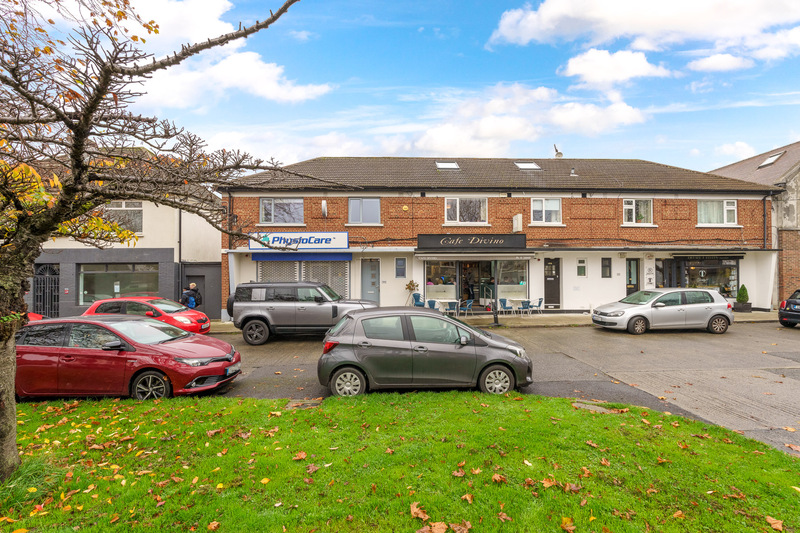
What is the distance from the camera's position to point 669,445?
4027 millimetres

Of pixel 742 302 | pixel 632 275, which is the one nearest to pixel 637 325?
pixel 632 275

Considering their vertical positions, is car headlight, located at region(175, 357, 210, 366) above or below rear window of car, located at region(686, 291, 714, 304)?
below

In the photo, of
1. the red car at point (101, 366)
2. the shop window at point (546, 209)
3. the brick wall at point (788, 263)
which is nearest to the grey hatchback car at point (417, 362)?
the red car at point (101, 366)

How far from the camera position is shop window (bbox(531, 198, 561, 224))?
1734 centimetres

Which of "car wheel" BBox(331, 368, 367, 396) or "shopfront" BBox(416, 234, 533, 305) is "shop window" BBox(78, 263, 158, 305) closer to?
"shopfront" BBox(416, 234, 533, 305)

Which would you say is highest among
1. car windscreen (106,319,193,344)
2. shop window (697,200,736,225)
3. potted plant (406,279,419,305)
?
shop window (697,200,736,225)

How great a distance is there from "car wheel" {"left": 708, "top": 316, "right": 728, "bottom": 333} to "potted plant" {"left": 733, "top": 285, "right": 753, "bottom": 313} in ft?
21.2

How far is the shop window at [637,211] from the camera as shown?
17406mm

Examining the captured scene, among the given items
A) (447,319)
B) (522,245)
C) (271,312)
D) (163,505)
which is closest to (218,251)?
(271,312)

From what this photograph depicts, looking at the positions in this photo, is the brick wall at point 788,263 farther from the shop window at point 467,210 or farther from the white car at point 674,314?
the shop window at point 467,210

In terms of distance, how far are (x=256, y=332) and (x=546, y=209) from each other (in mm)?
13378

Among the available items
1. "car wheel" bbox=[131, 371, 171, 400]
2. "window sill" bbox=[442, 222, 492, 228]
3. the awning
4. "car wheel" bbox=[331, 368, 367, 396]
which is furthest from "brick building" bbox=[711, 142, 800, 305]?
"car wheel" bbox=[131, 371, 171, 400]

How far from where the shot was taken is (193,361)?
Answer: 629 cm

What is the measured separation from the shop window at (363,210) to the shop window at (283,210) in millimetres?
2266
